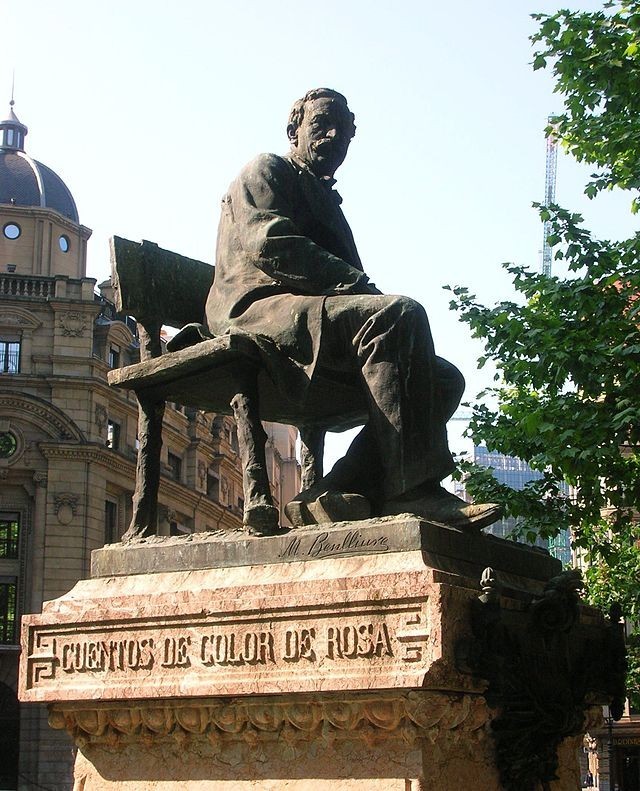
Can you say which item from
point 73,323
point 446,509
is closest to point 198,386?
point 446,509

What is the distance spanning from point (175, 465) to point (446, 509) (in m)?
43.1

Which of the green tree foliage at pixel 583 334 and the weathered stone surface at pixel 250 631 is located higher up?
the green tree foliage at pixel 583 334

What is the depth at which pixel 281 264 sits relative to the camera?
6039mm

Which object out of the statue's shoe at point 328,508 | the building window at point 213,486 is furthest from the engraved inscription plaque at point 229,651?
the building window at point 213,486

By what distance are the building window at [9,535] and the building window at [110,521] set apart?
9.42 feet

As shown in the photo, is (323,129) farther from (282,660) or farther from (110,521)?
(110,521)

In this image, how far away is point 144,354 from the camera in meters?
6.52

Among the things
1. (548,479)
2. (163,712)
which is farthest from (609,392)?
(163,712)

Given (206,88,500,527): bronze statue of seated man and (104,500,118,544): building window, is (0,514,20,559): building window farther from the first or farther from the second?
(206,88,500,527): bronze statue of seated man

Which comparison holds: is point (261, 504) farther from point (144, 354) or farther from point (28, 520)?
point (28, 520)

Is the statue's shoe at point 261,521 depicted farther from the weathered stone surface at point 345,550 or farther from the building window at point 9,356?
the building window at point 9,356

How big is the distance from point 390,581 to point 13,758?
37.2 meters

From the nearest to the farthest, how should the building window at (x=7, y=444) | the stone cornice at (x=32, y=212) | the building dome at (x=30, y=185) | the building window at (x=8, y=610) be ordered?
the building window at (x=8, y=610) → the building window at (x=7, y=444) → the stone cornice at (x=32, y=212) → the building dome at (x=30, y=185)

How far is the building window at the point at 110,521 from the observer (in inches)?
1698
